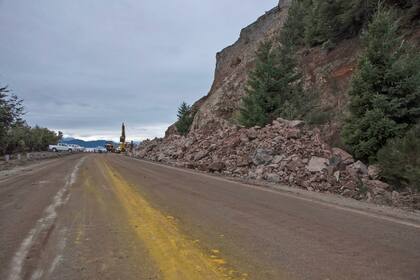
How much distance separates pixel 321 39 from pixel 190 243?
1529 inches

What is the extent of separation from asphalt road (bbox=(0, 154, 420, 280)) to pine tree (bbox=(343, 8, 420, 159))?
8.00 metres

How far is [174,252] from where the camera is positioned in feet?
18.2

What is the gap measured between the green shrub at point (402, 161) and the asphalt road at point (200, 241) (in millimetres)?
5528

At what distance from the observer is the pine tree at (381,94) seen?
55.6ft

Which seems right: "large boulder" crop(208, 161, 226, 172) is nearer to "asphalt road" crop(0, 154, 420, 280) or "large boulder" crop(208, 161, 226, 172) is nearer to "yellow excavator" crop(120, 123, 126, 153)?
"asphalt road" crop(0, 154, 420, 280)

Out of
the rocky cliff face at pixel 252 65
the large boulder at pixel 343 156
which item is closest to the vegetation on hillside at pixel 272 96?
the rocky cliff face at pixel 252 65

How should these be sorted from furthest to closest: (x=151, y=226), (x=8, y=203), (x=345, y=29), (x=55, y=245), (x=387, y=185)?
(x=345, y=29) < (x=387, y=185) < (x=8, y=203) < (x=151, y=226) < (x=55, y=245)

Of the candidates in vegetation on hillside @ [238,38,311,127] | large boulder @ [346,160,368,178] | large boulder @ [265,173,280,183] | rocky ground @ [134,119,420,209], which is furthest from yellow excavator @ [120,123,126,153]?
large boulder @ [346,160,368,178]

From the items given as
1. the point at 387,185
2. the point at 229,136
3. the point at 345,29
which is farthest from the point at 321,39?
the point at 387,185

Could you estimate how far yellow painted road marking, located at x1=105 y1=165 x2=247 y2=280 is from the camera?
15.2 feet

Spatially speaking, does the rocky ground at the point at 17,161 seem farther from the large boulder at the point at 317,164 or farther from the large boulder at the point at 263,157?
the large boulder at the point at 317,164

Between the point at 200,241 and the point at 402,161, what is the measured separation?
1090cm

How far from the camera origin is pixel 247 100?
31828 millimetres

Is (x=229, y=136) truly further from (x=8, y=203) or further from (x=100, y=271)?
(x=100, y=271)
